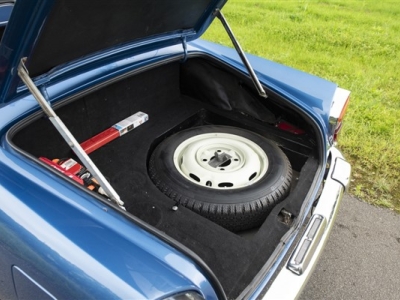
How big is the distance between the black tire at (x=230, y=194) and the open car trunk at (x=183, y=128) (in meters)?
0.04

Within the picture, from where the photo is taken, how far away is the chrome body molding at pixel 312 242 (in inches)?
52.5

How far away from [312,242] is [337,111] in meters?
0.85

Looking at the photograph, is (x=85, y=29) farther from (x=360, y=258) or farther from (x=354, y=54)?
(x=354, y=54)

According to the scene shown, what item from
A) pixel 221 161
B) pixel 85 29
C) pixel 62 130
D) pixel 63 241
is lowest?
pixel 63 241

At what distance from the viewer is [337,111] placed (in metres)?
2.04

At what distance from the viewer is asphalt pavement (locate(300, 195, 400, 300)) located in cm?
208

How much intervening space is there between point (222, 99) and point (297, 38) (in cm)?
380

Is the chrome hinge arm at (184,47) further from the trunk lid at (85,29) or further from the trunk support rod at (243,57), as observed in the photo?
the trunk support rod at (243,57)

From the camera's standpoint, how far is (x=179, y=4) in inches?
71.2

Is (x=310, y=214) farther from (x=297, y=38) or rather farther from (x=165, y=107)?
(x=297, y=38)

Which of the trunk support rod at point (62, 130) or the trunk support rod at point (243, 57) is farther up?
the trunk support rod at point (243, 57)

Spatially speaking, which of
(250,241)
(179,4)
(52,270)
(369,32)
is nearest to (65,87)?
(179,4)

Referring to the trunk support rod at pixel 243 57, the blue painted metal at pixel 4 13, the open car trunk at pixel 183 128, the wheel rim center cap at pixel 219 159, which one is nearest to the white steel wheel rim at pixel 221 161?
Answer: the wheel rim center cap at pixel 219 159

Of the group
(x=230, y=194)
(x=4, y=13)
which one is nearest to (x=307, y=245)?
(x=230, y=194)
